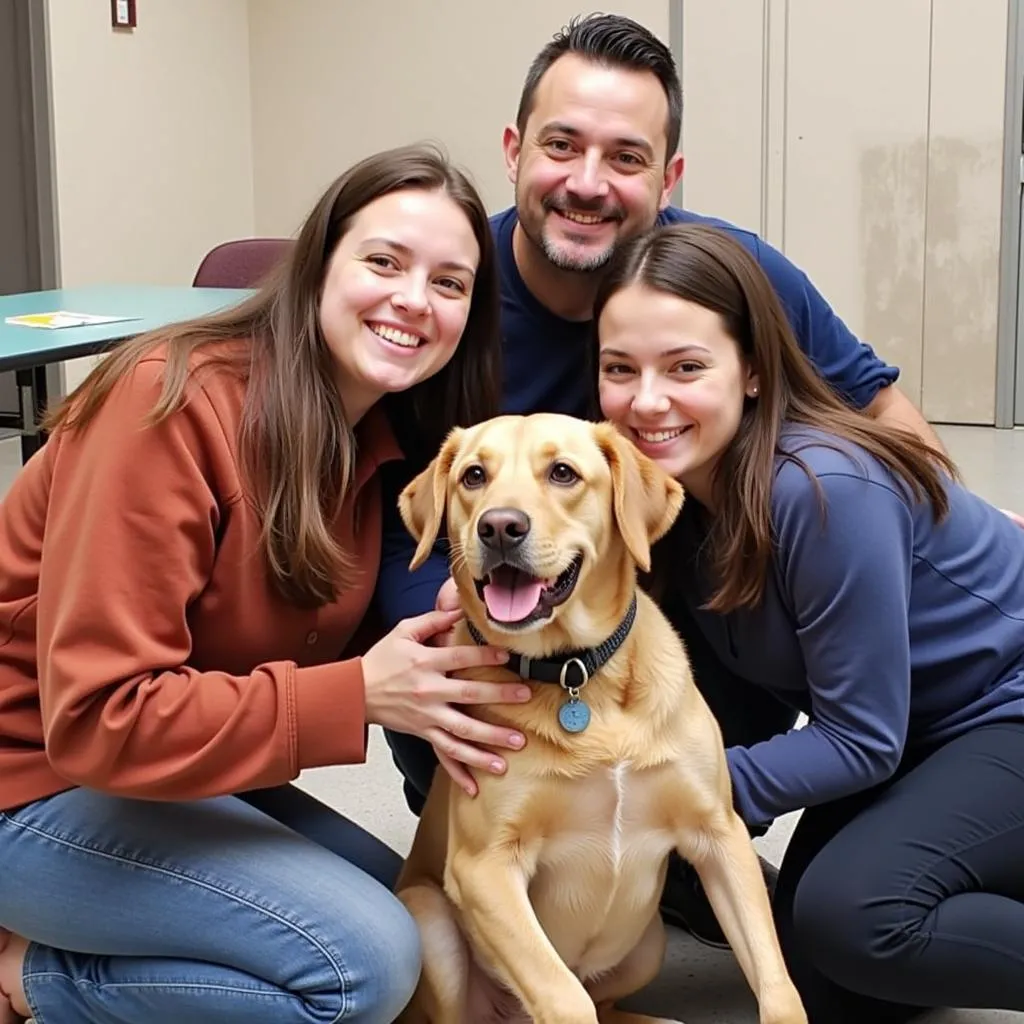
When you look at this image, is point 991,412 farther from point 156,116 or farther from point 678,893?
point 678,893

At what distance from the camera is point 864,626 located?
1.64 m

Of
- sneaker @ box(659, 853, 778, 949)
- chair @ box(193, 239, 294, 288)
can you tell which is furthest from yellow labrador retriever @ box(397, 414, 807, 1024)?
chair @ box(193, 239, 294, 288)

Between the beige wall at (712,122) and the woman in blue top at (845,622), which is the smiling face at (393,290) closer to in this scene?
the woman in blue top at (845,622)

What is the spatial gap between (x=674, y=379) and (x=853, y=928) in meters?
0.70

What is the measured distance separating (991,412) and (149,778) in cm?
565

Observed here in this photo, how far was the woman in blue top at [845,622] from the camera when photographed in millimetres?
1635

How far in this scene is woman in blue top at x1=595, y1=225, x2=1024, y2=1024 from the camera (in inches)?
64.4

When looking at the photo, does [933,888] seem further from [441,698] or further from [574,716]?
[441,698]

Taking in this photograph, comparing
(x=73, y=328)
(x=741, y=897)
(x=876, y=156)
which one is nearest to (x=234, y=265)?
(x=73, y=328)

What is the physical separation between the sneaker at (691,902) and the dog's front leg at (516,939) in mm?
567

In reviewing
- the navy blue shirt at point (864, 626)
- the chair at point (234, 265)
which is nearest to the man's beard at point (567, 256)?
the navy blue shirt at point (864, 626)

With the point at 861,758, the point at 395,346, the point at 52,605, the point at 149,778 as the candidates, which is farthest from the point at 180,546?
the point at 861,758

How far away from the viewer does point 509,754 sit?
1.56m

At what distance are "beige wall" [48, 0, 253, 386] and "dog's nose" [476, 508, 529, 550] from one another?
195 inches
